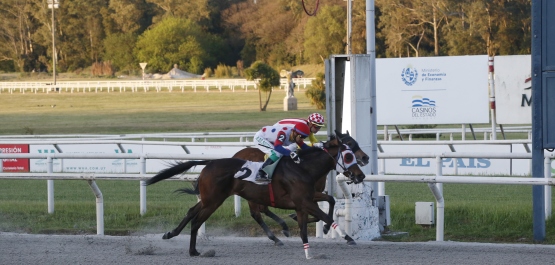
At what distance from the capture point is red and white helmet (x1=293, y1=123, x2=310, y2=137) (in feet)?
23.9

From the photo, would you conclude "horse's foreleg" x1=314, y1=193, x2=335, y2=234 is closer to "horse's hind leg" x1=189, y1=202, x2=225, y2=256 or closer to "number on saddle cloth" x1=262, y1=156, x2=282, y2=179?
"number on saddle cloth" x1=262, y1=156, x2=282, y2=179

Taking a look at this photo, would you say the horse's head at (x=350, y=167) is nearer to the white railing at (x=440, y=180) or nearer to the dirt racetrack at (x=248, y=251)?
the white railing at (x=440, y=180)

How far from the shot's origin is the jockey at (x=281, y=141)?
21.6ft

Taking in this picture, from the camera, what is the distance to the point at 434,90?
14023mm

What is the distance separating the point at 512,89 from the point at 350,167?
26.5ft

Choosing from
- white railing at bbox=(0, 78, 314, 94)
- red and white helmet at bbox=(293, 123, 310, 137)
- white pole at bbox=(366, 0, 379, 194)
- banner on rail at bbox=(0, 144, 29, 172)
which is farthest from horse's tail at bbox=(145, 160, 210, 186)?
white railing at bbox=(0, 78, 314, 94)

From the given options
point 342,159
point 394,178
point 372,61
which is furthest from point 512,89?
point 342,159

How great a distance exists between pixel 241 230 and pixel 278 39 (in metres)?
50.4

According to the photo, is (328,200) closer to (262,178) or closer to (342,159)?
(342,159)

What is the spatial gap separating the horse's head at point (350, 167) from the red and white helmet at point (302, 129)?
887 millimetres

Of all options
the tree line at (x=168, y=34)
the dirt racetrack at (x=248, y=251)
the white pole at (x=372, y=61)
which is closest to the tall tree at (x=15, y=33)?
the tree line at (x=168, y=34)

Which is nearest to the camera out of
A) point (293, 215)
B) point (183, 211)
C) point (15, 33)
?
point (293, 215)

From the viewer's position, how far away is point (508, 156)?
7207mm

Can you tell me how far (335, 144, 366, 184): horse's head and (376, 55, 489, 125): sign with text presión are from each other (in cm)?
771
